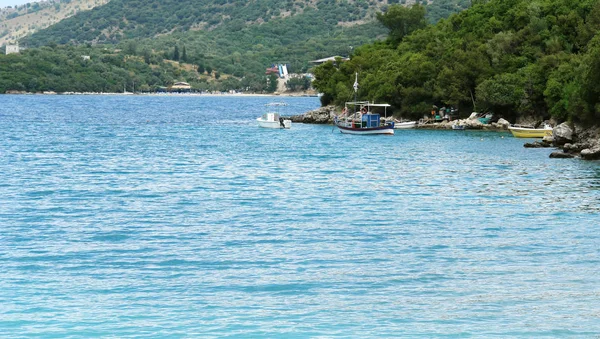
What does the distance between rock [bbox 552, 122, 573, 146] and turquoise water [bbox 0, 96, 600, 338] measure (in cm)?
897

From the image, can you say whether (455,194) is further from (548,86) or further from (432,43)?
(432,43)

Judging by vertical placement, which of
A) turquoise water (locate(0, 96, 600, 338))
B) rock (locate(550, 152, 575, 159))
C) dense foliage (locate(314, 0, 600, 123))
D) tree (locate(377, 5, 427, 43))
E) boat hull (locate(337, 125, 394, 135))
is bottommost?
turquoise water (locate(0, 96, 600, 338))

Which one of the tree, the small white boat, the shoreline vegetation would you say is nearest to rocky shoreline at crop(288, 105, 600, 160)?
the shoreline vegetation

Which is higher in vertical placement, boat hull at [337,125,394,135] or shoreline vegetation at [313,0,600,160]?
shoreline vegetation at [313,0,600,160]

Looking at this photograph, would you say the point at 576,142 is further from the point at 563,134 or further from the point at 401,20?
the point at 401,20

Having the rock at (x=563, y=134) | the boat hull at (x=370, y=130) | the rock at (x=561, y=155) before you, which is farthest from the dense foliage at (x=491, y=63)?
the rock at (x=561, y=155)

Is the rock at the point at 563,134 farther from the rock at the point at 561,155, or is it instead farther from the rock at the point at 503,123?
the rock at the point at 503,123

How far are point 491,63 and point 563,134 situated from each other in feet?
132

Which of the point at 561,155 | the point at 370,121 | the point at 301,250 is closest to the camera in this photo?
the point at 301,250

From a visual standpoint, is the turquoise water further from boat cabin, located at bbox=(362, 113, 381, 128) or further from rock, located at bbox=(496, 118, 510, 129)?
boat cabin, located at bbox=(362, 113, 381, 128)

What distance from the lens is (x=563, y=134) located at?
64562mm

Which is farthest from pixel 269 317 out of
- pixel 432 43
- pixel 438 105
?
pixel 432 43

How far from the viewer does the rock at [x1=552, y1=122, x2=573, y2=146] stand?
6412 centimetres

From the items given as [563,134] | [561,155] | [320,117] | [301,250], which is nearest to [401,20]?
[320,117]
